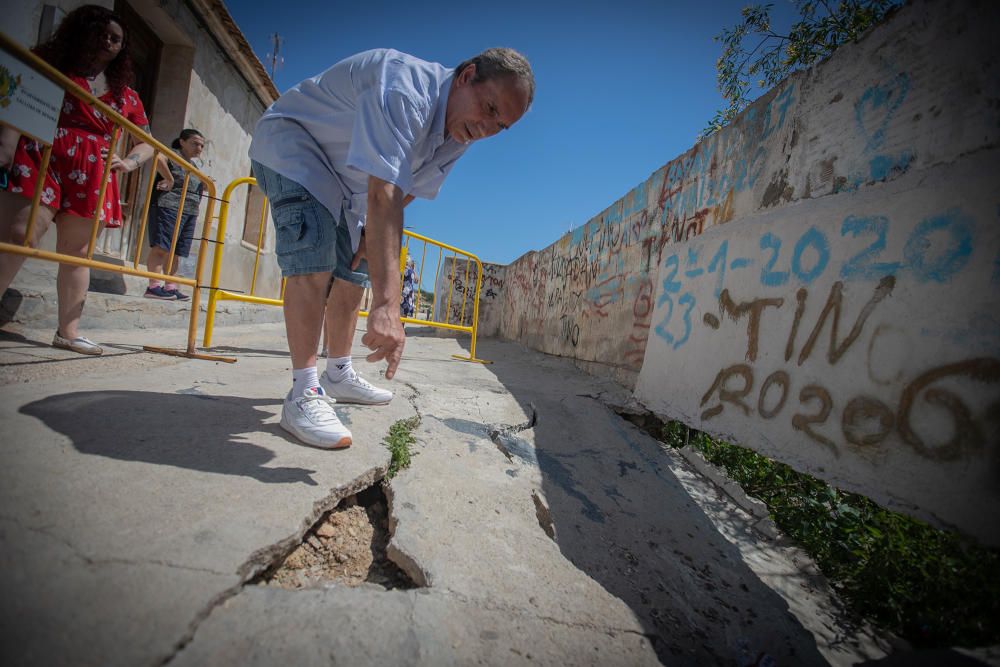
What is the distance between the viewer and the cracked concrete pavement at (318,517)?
73 cm

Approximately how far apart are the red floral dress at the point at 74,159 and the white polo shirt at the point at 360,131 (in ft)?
4.29

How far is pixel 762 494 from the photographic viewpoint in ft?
7.55

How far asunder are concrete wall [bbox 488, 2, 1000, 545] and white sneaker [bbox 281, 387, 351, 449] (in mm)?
1852

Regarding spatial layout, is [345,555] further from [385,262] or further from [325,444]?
[385,262]

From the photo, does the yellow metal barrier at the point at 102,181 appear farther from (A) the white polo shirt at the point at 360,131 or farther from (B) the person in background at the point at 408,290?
(B) the person in background at the point at 408,290

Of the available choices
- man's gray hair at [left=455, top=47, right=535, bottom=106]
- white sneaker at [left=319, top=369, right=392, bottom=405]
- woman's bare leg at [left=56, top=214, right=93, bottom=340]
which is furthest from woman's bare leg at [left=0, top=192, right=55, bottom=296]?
man's gray hair at [left=455, top=47, right=535, bottom=106]

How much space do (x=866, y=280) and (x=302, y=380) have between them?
7.33 feet

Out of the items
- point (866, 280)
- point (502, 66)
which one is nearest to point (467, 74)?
point (502, 66)

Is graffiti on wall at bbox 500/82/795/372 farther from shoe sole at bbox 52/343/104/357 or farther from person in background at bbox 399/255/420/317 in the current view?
shoe sole at bbox 52/343/104/357

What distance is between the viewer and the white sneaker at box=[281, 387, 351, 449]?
148cm

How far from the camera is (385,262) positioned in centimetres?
129

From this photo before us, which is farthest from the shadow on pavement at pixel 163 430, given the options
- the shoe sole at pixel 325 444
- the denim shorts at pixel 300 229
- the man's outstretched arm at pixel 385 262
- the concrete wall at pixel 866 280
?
the concrete wall at pixel 866 280

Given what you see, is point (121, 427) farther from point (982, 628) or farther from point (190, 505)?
point (982, 628)

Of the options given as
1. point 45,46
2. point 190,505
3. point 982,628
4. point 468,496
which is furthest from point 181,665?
Result: point 45,46
